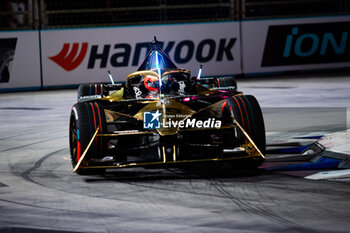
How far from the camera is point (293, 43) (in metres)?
20.8

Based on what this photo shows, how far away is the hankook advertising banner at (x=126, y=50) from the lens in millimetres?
19250

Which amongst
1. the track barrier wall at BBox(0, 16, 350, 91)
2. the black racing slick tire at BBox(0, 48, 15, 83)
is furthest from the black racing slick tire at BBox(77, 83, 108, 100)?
the black racing slick tire at BBox(0, 48, 15, 83)

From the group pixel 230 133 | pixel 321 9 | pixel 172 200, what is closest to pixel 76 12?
pixel 321 9

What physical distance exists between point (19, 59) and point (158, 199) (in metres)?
13.8

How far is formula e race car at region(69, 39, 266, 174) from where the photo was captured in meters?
6.84

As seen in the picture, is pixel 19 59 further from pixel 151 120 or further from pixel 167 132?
pixel 167 132

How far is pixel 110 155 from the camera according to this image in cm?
694

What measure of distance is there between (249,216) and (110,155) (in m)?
2.13

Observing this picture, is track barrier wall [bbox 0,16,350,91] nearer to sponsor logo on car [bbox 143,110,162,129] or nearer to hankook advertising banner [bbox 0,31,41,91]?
hankook advertising banner [bbox 0,31,41,91]

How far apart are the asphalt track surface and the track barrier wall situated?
9.81 metres

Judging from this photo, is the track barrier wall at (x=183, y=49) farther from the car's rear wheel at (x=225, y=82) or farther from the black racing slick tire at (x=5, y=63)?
the car's rear wheel at (x=225, y=82)

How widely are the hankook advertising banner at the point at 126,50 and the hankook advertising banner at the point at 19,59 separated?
10.8 inches

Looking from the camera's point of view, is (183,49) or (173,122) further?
(183,49)

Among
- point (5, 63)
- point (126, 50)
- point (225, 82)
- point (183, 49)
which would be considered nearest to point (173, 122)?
point (225, 82)
